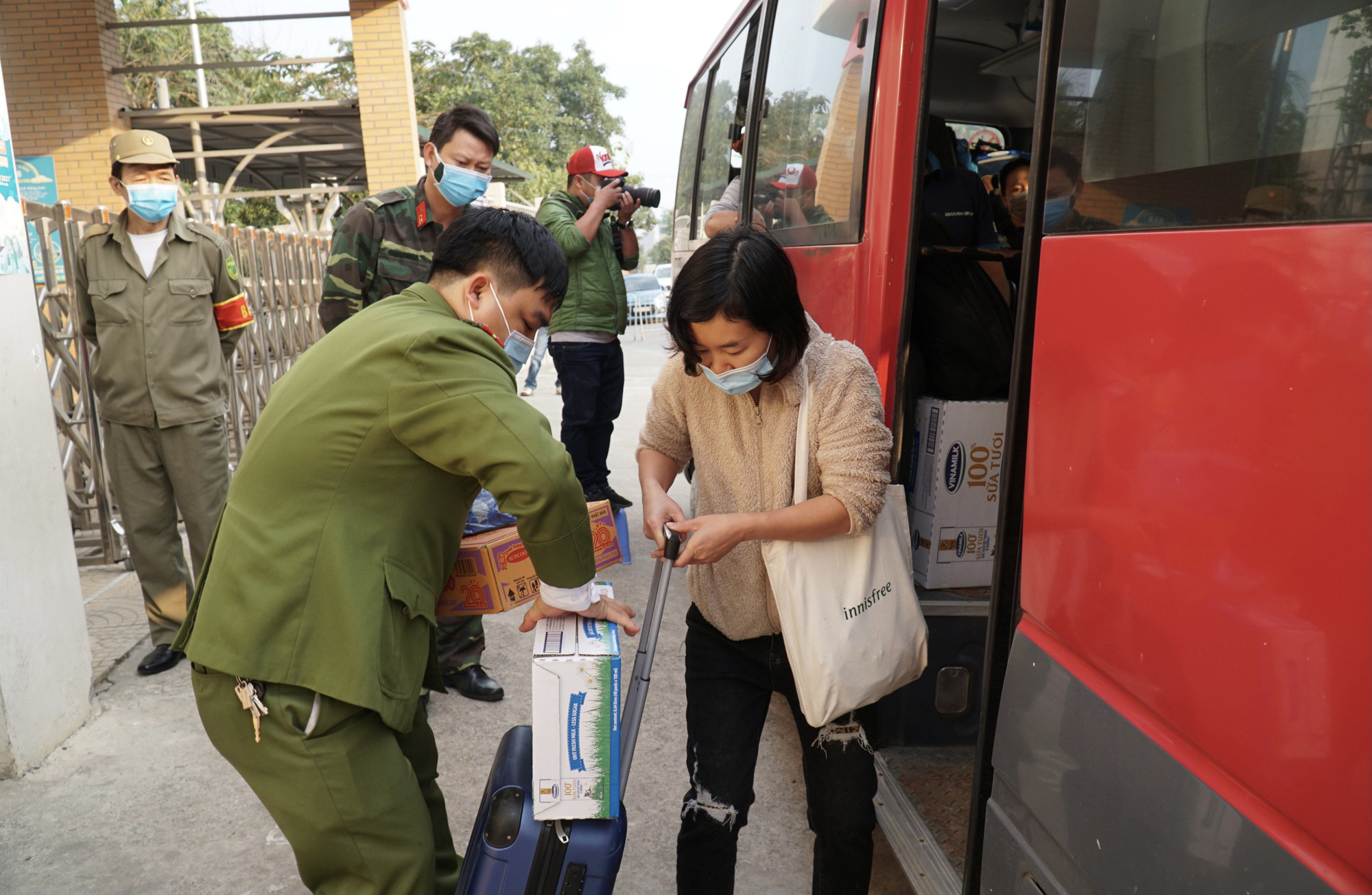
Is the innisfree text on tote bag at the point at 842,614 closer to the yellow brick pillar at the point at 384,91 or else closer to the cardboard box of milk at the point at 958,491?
the cardboard box of milk at the point at 958,491

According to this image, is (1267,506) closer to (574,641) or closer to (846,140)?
(574,641)

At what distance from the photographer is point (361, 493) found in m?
1.61

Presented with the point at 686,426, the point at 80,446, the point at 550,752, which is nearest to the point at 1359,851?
the point at 550,752

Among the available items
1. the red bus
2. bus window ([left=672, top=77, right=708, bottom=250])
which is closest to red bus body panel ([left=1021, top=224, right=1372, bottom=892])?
the red bus

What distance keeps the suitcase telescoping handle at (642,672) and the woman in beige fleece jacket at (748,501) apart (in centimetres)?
9

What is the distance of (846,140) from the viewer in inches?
104

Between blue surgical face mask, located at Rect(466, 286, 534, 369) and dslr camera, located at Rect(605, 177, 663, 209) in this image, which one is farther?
dslr camera, located at Rect(605, 177, 663, 209)

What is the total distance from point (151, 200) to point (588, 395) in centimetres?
223

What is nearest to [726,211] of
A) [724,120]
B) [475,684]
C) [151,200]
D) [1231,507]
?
[724,120]

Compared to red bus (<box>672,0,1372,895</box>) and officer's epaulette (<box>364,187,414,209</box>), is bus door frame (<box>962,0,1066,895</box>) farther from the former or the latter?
officer's epaulette (<box>364,187,414,209</box>)

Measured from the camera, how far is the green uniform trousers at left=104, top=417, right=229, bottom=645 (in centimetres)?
371

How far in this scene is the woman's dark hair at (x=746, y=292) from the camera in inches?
68.4

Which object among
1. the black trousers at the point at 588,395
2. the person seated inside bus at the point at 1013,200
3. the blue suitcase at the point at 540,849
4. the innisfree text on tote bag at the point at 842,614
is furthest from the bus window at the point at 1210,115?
the black trousers at the point at 588,395

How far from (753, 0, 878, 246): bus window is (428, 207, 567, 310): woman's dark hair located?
1057 millimetres
